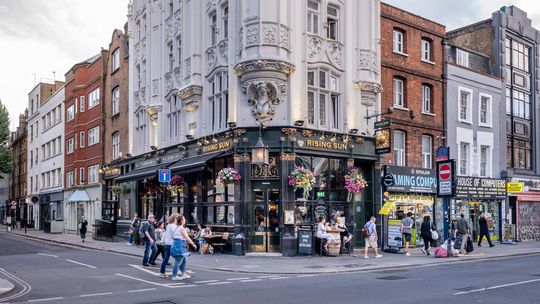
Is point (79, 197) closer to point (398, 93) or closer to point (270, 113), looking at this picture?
point (270, 113)

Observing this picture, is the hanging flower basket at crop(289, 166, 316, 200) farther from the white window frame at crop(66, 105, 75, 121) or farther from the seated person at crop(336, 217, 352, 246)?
the white window frame at crop(66, 105, 75, 121)

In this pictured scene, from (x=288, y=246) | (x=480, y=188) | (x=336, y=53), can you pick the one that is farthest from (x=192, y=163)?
(x=480, y=188)

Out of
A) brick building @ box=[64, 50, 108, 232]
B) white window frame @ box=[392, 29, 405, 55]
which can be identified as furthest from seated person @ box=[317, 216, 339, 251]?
brick building @ box=[64, 50, 108, 232]

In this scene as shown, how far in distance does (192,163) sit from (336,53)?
791 cm

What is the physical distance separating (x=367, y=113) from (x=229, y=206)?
7.55 m

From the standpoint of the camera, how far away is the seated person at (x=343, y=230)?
73.8 ft

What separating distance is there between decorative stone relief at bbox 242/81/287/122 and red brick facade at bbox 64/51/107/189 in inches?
823

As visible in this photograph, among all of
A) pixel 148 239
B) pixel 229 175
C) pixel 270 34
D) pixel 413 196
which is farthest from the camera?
pixel 413 196

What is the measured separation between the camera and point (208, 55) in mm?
26141

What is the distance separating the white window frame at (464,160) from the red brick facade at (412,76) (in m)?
1.95

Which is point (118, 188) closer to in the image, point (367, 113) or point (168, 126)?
point (168, 126)

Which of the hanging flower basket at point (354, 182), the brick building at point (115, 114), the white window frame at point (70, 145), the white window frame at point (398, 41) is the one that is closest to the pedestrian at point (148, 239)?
the hanging flower basket at point (354, 182)

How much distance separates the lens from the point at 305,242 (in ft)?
72.6

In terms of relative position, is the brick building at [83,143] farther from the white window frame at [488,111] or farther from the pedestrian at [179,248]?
the pedestrian at [179,248]
